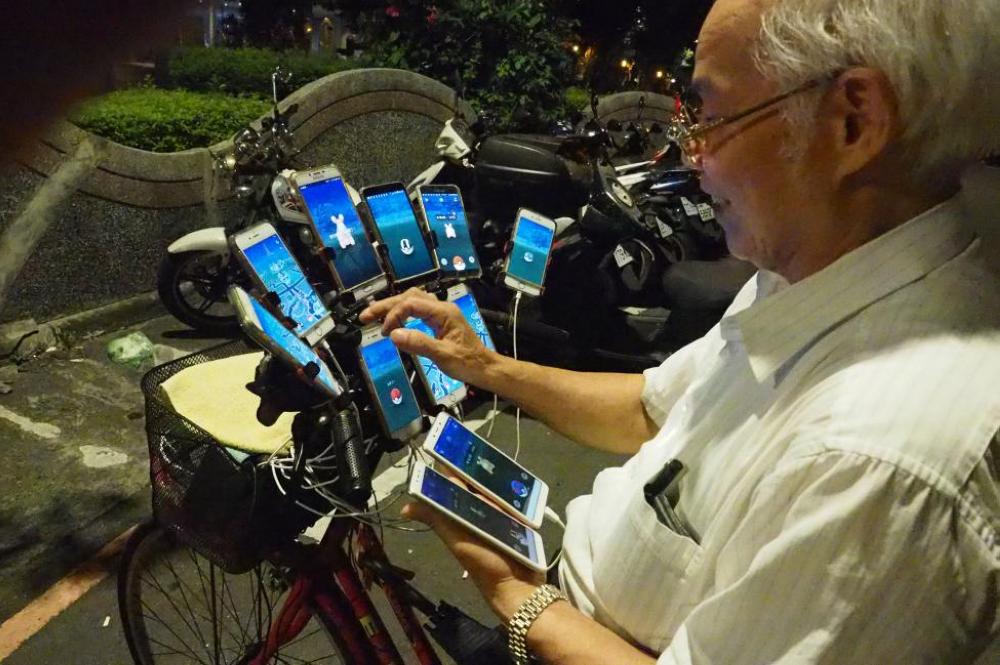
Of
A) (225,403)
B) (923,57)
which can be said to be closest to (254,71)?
(225,403)

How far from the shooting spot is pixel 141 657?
211cm

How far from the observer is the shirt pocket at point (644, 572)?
3.59 ft

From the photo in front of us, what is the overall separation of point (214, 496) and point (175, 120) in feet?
15.3

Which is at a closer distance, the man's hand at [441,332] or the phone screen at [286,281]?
the phone screen at [286,281]

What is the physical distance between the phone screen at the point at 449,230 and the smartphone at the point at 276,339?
0.73 meters

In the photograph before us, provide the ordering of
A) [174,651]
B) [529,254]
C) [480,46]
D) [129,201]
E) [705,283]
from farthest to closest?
[480,46] < [129,201] < [705,283] < [529,254] < [174,651]

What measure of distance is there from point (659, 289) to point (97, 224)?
368 centimetres

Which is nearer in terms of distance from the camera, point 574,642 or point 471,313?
point 574,642

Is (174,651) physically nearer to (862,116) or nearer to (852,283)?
(852,283)

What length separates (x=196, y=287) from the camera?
460 centimetres

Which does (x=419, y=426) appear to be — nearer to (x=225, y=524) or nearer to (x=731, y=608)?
(x=225, y=524)

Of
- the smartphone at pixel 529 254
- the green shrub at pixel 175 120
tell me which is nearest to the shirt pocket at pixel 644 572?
the smartphone at pixel 529 254

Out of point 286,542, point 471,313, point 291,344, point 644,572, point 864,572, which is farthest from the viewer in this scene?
point 471,313

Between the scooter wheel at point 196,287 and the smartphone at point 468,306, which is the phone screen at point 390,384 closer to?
the smartphone at point 468,306
